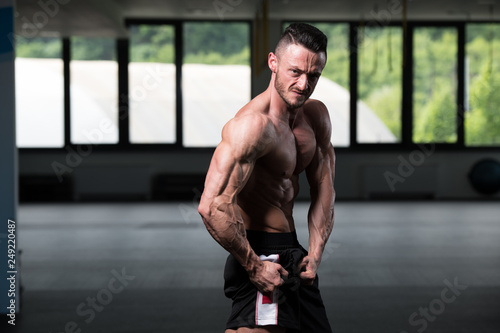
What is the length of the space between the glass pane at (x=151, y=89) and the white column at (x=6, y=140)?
718cm

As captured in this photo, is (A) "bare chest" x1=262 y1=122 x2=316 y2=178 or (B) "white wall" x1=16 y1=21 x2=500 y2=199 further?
(B) "white wall" x1=16 y1=21 x2=500 y2=199

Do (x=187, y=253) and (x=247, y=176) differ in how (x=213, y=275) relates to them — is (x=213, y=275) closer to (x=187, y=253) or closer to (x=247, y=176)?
(x=187, y=253)

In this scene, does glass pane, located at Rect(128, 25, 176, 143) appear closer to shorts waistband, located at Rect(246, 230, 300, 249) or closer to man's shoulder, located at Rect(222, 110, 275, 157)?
shorts waistband, located at Rect(246, 230, 300, 249)

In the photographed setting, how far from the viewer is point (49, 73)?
10.7 metres

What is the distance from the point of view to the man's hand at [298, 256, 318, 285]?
71.2 inches

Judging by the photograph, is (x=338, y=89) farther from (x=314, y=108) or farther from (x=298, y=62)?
(x=298, y=62)

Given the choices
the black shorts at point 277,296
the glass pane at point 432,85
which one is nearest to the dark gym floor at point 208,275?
the black shorts at point 277,296

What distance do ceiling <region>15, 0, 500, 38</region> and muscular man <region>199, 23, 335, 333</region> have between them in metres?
6.64

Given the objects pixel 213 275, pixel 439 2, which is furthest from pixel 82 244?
pixel 439 2

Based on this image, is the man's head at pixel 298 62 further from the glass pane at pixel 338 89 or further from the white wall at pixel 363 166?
the glass pane at pixel 338 89

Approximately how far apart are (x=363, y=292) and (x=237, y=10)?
6940 mm

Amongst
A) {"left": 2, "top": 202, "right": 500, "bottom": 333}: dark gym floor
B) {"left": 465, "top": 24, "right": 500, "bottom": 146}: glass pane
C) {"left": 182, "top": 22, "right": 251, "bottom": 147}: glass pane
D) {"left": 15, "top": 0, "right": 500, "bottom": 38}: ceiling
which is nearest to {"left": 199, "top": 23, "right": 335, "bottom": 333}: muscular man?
{"left": 2, "top": 202, "right": 500, "bottom": 333}: dark gym floor

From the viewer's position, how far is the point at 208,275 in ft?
15.4

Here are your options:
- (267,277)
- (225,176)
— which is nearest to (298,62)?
(225,176)
